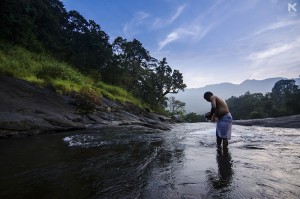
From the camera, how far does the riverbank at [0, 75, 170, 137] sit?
27.7 ft

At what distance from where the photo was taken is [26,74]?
1268cm

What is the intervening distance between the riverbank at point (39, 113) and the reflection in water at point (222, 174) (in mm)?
6873

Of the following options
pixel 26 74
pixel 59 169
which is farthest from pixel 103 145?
pixel 26 74

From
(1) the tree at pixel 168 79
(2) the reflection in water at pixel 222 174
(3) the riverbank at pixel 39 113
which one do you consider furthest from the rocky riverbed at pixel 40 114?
(1) the tree at pixel 168 79

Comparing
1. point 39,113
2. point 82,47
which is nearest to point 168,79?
point 82,47

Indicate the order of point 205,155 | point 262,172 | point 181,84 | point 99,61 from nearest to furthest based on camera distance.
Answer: point 262,172
point 205,155
point 99,61
point 181,84

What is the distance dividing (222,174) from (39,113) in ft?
27.0

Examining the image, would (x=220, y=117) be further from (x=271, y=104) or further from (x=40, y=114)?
(x=271, y=104)

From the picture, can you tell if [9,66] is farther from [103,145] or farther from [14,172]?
[14,172]

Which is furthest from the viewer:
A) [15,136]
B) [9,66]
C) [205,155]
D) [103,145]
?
[9,66]

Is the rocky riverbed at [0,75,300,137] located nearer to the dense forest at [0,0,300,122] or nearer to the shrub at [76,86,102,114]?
the shrub at [76,86,102,114]

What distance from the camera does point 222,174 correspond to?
3.86 metres

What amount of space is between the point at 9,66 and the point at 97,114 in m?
5.22

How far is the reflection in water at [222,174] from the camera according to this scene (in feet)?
11.0
